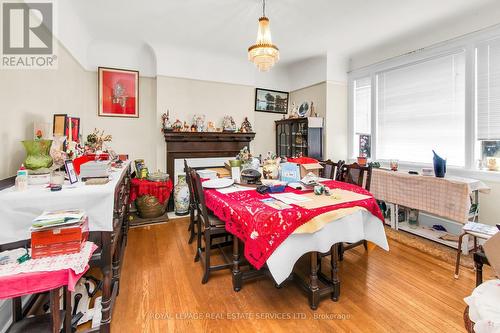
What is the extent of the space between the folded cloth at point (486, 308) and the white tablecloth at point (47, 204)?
1851 millimetres

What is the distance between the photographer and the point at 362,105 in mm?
4621

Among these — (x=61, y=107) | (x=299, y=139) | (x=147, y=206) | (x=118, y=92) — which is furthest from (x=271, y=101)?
(x=61, y=107)

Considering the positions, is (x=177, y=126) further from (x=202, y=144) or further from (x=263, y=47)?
(x=263, y=47)

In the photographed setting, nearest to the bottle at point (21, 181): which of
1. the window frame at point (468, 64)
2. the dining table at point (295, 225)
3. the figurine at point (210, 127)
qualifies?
the dining table at point (295, 225)

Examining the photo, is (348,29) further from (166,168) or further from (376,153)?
(166,168)

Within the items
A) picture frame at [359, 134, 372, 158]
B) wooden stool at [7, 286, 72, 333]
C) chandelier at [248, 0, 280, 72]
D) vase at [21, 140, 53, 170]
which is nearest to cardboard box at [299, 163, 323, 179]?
chandelier at [248, 0, 280, 72]

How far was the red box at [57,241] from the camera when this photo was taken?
4.24 feet

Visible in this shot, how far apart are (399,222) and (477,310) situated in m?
3.00

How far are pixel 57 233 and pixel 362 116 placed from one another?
4.79 meters

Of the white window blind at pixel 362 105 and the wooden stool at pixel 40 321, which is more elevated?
the white window blind at pixel 362 105

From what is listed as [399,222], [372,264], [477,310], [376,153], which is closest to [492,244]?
[477,310]

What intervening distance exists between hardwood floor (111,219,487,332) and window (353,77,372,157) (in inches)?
95.4

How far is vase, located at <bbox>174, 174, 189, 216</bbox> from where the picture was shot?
4160 mm

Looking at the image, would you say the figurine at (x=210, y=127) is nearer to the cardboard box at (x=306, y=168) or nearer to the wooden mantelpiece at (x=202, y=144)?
the wooden mantelpiece at (x=202, y=144)
